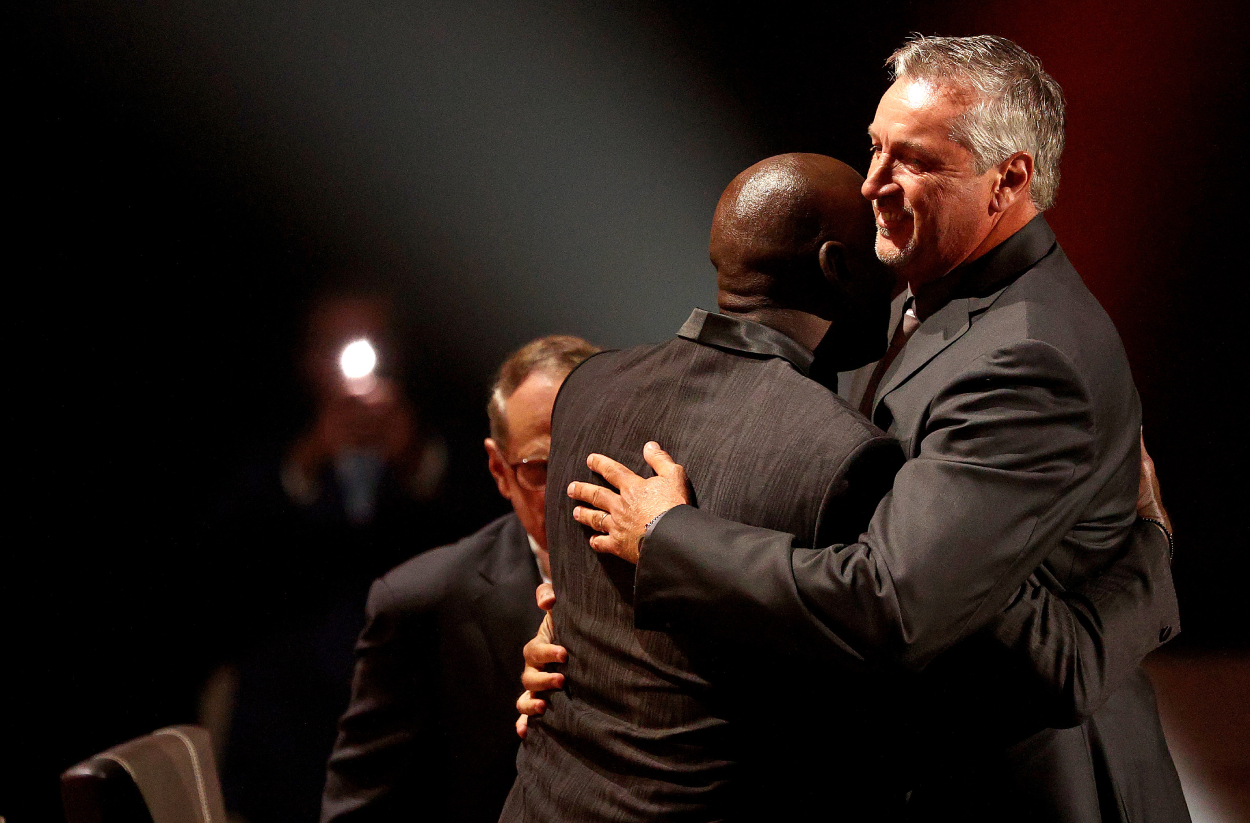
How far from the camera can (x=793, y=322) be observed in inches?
54.8

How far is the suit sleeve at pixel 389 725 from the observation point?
2.34m

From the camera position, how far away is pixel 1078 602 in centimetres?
159

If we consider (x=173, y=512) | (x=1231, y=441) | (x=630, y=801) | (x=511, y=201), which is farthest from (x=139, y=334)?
(x=1231, y=441)

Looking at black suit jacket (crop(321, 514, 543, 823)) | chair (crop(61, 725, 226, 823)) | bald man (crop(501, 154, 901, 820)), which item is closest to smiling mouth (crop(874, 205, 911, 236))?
bald man (crop(501, 154, 901, 820))

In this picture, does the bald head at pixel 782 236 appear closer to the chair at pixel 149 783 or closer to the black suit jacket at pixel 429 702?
the black suit jacket at pixel 429 702

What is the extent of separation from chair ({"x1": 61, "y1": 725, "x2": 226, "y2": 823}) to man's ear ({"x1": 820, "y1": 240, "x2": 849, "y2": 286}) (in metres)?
1.63

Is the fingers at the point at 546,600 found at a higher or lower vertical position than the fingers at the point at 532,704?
higher

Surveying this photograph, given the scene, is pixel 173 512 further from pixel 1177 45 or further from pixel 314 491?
pixel 1177 45

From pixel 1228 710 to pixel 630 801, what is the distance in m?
2.51

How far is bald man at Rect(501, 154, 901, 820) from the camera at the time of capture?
1306 mm

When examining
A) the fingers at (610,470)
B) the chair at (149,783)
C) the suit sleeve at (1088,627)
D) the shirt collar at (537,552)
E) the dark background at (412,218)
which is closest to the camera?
the fingers at (610,470)

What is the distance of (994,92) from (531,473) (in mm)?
1287

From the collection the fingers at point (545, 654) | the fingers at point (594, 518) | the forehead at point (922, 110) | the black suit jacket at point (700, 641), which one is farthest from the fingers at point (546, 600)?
the forehead at point (922, 110)

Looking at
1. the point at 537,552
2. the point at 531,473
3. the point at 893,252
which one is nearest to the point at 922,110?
the point at 893,252
